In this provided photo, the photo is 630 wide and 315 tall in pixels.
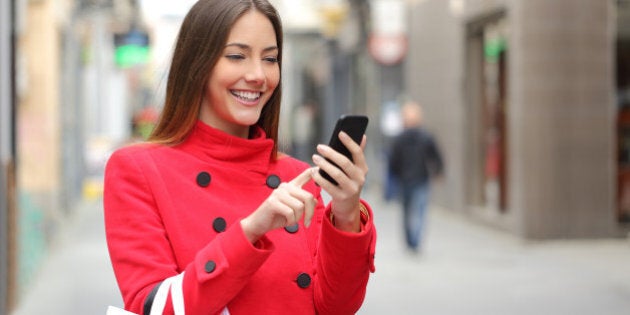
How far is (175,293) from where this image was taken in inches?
80.8

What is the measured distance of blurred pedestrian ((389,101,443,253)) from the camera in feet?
39.7

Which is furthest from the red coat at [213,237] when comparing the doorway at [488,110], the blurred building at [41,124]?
the doorway at [488,110]

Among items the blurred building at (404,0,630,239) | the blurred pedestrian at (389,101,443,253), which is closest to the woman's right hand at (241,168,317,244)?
the blurred pedestrian at (389,101,443,253)

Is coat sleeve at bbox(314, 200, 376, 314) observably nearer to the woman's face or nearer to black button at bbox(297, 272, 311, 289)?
black button at bbox(297, 272, 311, 289)

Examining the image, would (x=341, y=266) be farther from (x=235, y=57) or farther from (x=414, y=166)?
(x=414, y=166)

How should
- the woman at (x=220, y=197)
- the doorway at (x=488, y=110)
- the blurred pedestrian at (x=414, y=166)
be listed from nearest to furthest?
the woman at (x=220, y=197) < the blurred pedestrian at (x=414, y=166) < the doorway at (x=488, y=110)

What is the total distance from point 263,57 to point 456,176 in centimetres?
1495

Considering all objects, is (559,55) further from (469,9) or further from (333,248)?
(333,248)

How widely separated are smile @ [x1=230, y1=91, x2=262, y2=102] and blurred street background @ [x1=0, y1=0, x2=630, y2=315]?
45 cm

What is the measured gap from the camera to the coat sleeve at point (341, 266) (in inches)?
86.0

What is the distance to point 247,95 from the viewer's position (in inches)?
88.8

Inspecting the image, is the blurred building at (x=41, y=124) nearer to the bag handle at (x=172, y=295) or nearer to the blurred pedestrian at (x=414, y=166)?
the blurred pedestrian at (x=414, y=166)

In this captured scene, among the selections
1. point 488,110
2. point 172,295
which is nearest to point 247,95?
point 172,295

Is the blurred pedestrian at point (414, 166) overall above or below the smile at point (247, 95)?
below
